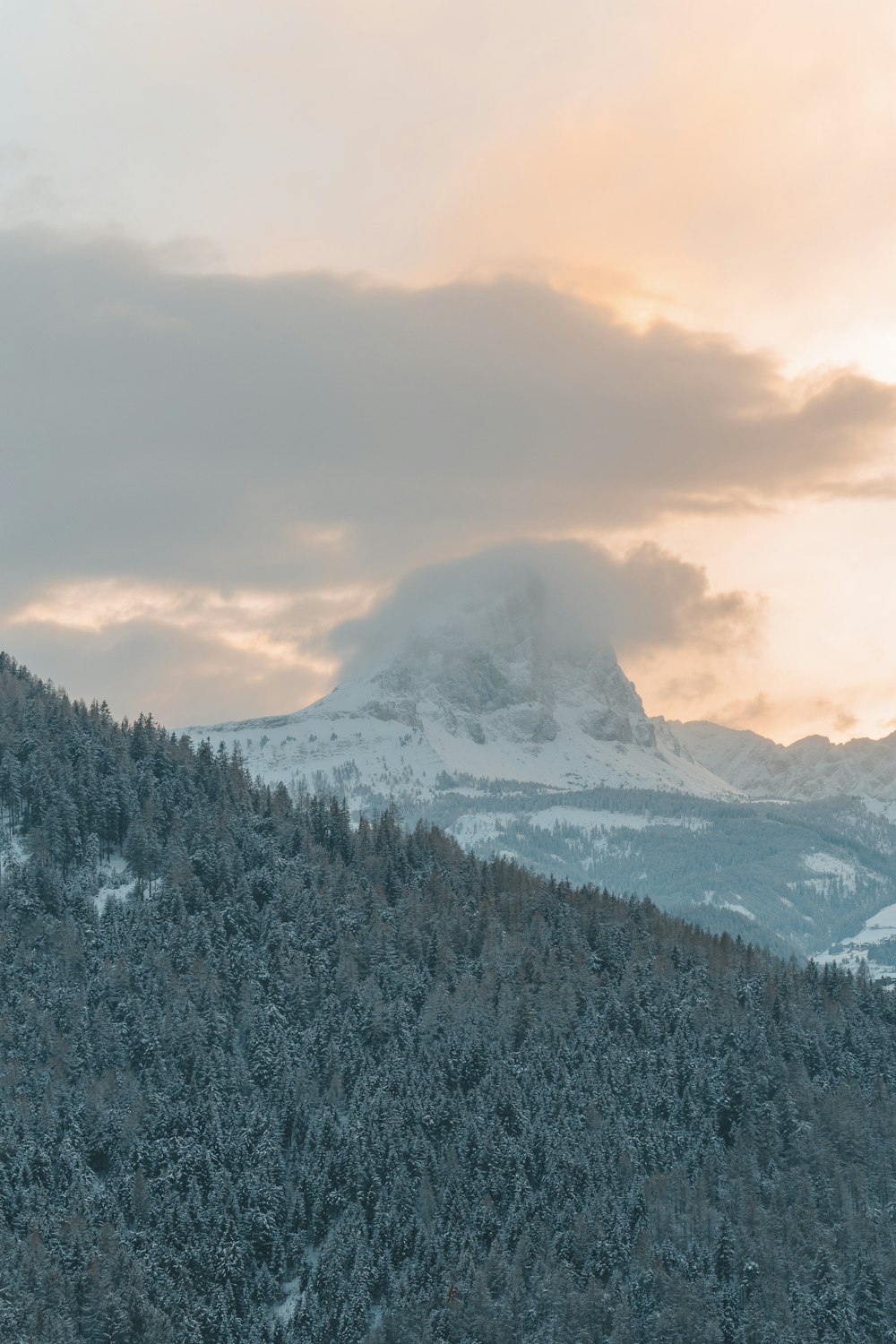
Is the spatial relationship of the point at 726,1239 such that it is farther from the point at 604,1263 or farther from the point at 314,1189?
the point at 314,1189

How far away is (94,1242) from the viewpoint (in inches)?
7101

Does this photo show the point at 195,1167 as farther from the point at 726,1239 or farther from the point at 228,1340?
the point at 726,1239

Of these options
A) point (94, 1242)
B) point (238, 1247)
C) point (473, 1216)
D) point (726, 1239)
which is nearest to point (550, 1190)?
point (473, 1216)

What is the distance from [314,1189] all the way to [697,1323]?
4915 cm

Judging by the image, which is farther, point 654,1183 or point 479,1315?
point 654,1183

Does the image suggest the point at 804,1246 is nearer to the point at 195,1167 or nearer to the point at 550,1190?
the point at 550,1190

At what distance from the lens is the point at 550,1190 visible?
197 metres

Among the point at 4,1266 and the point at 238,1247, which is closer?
the point at 4,1266

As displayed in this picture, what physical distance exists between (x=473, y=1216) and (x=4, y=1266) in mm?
54109

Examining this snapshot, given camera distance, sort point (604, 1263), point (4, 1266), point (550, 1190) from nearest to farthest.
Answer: point (4, 1266), point (604, 1263), point (550, 1190)

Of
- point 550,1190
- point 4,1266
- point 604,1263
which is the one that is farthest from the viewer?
point 550,1190

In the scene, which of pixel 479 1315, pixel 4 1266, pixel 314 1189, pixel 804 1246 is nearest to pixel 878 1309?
pixel 804 1246

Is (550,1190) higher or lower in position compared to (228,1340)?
higher

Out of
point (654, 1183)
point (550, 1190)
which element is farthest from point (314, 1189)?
point (654, 1183)
